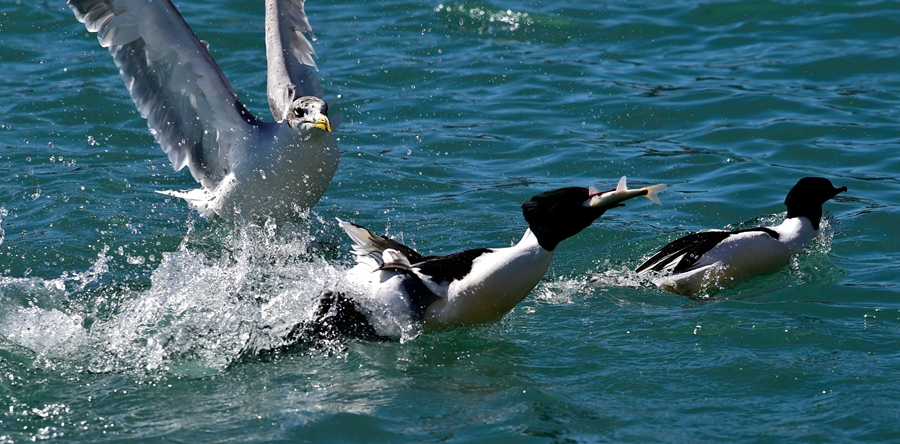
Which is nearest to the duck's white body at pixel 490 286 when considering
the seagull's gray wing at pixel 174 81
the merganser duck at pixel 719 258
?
the merganser duck at pixel 719 258

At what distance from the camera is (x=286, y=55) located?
30.5 feet

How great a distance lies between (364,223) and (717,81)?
204 inches

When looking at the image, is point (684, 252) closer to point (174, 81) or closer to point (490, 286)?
point (490, 286)

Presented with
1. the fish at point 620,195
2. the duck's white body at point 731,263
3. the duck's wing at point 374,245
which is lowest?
the duck's white body at point 731,263

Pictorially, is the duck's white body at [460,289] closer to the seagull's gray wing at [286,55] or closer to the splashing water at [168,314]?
the splashing water at [168,314]

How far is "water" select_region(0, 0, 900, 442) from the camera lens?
5.41 meters

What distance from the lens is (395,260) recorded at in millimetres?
6375

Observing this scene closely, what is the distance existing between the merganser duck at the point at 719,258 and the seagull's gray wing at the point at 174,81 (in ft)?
10.1

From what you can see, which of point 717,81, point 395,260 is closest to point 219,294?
point 395,260

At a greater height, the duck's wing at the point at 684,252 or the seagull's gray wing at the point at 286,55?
the seagull's gray wing at the point at 286,55

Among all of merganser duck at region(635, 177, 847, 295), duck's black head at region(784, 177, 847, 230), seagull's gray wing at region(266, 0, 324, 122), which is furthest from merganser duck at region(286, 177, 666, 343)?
seagull's gray wing at region(266, 0, 324, 122)

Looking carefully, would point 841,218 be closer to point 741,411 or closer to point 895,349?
point 895,349

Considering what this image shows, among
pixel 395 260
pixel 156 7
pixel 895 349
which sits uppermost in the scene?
pixel 156 7

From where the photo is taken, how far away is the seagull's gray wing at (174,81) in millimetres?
7598
